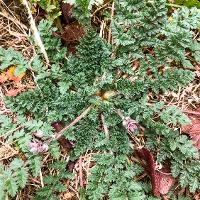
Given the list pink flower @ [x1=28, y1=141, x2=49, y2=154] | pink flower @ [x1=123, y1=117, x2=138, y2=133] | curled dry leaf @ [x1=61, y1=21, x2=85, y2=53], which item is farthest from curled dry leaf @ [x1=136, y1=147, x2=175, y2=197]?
curled dry leaf @ [x1=61, y1=21, x2=85, y2=53]

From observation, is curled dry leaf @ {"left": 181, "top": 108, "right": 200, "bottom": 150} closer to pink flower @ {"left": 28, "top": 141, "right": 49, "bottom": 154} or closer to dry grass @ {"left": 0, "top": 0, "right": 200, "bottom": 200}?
dry grass @ {"left": 0, "top": 0, "right": 200, "bottom": 200}

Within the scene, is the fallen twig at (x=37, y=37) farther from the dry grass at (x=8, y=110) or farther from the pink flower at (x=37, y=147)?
the pink flower at (x=37, y=147)

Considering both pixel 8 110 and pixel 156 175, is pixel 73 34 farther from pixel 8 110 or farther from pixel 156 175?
pixel 156 175

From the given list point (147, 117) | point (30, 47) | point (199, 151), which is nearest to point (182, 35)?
point (147, 117)

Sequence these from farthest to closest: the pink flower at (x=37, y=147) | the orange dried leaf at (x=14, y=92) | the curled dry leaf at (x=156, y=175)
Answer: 1. the orange dried leaf at (x=14, y=92)
2. the curled dry leaf at (x=156, y=175)
3. the pink flower at (x=37, y=147)

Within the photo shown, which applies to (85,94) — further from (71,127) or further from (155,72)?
(155,72)

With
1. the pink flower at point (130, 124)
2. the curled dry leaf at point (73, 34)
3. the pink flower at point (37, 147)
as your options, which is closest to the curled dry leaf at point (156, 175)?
the pink flower at point (130, 124)
